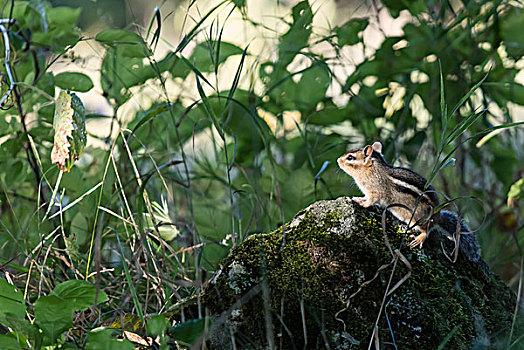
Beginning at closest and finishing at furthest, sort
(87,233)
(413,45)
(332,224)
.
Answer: (332,224)
(87,233)
(413,45)

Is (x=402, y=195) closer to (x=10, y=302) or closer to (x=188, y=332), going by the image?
(x=188, y=332)

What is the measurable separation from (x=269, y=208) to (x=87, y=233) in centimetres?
99

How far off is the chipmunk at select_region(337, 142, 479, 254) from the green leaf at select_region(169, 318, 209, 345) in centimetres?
90

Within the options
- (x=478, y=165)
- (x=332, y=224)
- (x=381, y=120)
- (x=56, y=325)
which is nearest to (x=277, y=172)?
(x=381, y=120)

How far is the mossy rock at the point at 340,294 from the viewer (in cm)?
203

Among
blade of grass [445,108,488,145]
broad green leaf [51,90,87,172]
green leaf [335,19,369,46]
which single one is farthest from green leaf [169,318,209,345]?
green leaf [335,19,369,46]

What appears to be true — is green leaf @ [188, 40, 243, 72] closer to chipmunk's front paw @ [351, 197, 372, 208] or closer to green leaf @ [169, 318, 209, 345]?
chipmunk's front paw @ [351, 197, 372, 208]

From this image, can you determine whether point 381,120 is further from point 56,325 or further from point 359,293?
point 56,325

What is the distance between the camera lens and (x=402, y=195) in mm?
2459

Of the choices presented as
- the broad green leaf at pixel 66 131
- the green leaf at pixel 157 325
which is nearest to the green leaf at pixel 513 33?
the broad green leaf at pixel 66 131

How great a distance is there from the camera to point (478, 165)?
4.23 m

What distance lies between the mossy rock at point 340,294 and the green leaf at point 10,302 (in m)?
0.60

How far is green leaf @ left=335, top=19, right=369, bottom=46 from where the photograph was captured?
3811 millimetres

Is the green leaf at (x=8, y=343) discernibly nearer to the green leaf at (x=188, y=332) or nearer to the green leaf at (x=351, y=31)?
the green leaf at (x=188, y=332)
